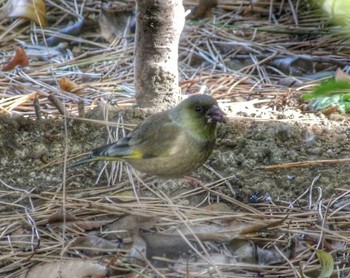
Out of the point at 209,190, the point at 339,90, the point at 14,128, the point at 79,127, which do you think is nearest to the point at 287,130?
the point at 209,190

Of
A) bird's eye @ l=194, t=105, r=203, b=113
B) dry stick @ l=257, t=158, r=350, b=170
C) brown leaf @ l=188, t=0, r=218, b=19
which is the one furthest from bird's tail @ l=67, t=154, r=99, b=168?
brown leaf @ l=188, t=0, r=218, b=19

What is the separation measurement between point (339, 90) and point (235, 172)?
237 cm

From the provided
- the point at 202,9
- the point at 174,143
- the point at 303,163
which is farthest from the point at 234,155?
the point at 202,9

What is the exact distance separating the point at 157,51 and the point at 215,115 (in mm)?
946

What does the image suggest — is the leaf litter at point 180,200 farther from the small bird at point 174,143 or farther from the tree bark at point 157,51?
the tree bark at point 157,51

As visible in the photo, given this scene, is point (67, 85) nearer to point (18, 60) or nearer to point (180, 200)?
point (18, 60)

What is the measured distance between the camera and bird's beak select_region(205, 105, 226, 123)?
438 cm

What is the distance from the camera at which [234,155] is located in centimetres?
484

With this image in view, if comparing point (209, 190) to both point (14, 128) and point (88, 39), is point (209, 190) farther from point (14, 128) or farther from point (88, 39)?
point (88, 39)

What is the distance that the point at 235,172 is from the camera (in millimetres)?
4703

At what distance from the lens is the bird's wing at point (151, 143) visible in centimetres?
443

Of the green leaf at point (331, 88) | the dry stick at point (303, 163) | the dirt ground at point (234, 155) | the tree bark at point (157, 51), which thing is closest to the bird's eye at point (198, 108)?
the dirt ground at point (234, 155)

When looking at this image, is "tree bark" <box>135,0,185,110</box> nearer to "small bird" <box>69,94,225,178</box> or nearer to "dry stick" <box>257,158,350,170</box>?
"small bird" <box>69,94,225,178</box>

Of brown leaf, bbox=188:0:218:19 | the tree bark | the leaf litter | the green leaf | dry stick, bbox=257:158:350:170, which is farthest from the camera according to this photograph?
brown leaf, bbox=188:0:218:19
